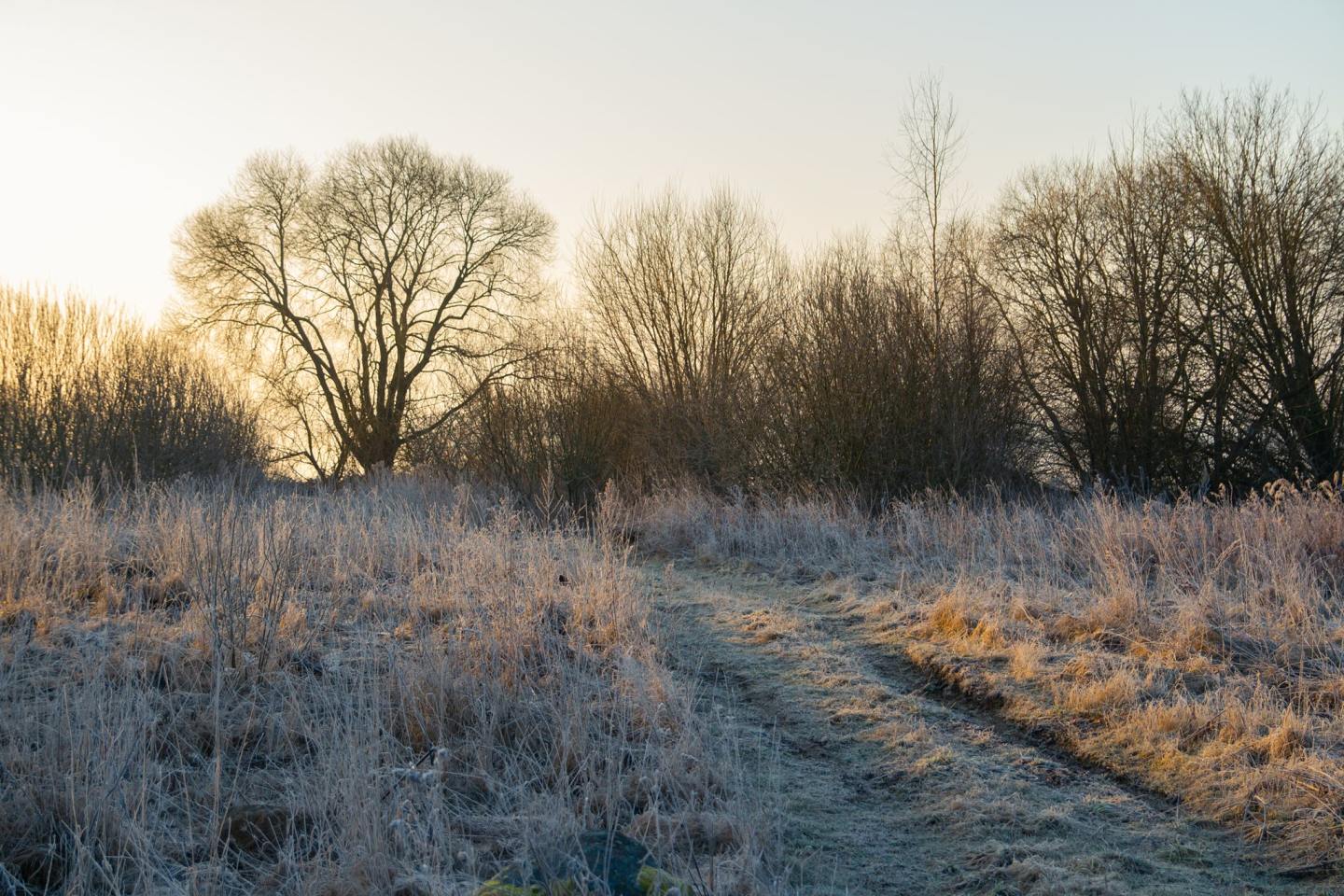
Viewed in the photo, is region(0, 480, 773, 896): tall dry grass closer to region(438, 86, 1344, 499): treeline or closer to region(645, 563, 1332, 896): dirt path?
region(645, 563, 1332, 896): dirt path

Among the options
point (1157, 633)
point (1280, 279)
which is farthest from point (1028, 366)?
point (1157, 633)

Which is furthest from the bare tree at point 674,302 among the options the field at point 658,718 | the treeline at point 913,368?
the field at point 658,718

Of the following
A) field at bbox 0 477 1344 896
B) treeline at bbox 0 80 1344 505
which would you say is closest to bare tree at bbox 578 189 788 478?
treeline at bbox 0 80 1344 505

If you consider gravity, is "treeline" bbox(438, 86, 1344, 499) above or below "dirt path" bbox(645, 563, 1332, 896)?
above

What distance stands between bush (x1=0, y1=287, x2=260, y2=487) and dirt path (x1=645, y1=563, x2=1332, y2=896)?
9.08 metres

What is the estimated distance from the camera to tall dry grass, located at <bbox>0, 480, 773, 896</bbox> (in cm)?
326

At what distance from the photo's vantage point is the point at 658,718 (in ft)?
14.7

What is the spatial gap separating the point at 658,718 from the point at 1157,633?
3.26 m

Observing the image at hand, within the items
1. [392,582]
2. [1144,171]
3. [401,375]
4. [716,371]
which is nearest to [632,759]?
[392,582]

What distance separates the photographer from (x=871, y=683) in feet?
18.6

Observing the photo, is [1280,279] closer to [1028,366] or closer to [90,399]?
[1028,366]

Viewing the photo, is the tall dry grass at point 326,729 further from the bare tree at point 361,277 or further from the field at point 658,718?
the bare tree at point 361,277

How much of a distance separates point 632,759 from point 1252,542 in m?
5.66

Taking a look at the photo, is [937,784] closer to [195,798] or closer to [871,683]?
[871,683]
